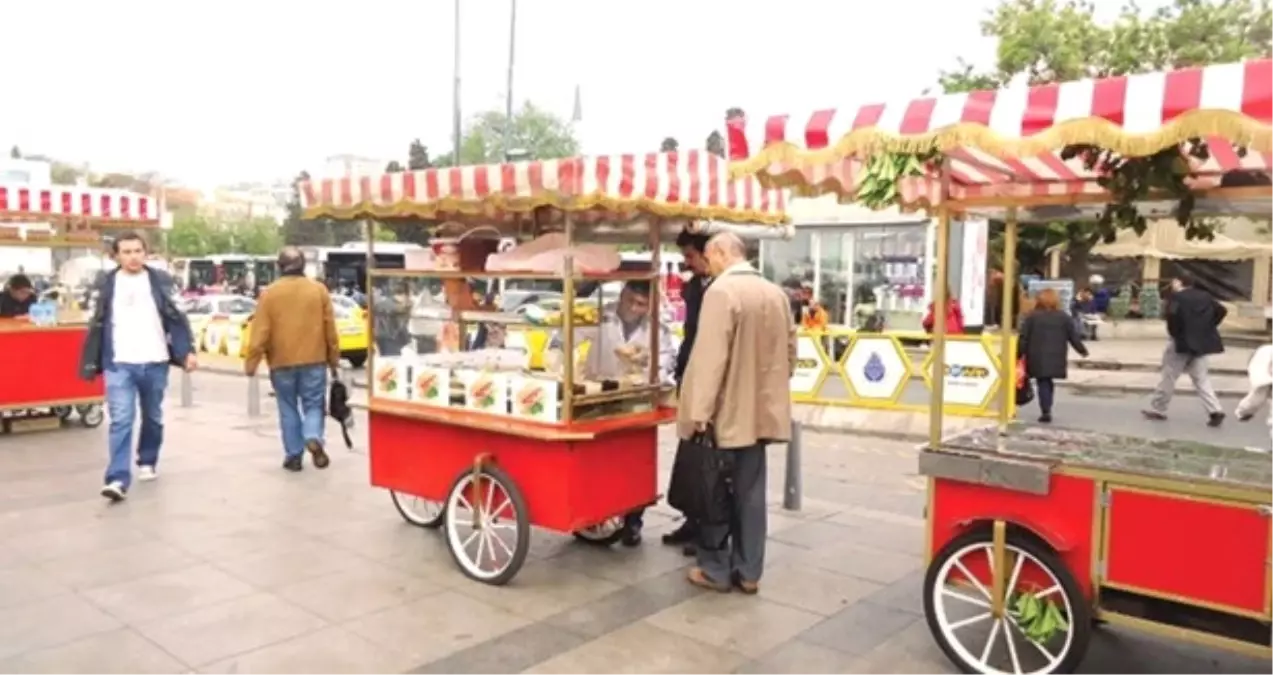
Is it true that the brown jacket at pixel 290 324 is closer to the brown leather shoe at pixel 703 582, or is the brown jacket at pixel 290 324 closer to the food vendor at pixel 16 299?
the brown leather shoe at pixel 703 582

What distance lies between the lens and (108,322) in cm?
660

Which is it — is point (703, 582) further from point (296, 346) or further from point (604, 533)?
point (296, 346)

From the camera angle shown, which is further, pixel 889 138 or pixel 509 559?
pixel 509 559

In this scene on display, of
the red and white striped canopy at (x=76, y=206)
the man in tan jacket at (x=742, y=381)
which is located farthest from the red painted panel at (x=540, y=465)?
the red and white striped canopy at (x=76, y=206)

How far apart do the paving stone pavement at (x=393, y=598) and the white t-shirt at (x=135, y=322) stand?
3.29 ft

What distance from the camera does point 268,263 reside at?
43.7 m

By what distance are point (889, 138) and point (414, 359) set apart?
124 inches

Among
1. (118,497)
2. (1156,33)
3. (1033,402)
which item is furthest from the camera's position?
(1156,33)

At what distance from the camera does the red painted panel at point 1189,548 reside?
3254 mm

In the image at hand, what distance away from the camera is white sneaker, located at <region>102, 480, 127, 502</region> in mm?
6371

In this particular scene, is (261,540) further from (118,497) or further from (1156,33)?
(1156,33)

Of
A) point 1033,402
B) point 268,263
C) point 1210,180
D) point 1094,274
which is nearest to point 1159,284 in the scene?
point 1094,274

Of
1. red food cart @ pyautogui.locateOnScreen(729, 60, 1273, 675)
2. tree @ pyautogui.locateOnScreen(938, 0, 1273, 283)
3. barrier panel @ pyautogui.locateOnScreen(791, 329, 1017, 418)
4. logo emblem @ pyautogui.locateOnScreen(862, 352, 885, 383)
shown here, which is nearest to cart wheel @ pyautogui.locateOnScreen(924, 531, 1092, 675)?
red food cart @ pyautogui.locateOnScreen(729, 60, 1273, 675)

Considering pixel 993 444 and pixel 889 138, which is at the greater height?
pixel 889 138
